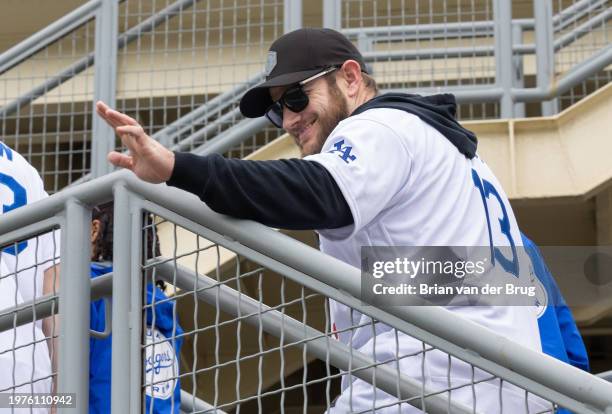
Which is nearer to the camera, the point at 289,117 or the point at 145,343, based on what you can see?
the point at 145,343

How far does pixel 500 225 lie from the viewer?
330 cm

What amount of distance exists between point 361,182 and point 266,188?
8.8 inches

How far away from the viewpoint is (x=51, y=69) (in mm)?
10133

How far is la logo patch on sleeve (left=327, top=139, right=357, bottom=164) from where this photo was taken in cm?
303

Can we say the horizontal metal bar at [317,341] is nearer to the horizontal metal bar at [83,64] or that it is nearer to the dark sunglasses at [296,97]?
the dark sunglasses at [296,97]

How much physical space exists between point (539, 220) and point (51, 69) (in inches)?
165

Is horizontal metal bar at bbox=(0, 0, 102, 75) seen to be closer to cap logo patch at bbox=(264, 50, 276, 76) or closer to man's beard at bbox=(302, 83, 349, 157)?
cap logo patch at bbox=(264, 50, 276, 76)

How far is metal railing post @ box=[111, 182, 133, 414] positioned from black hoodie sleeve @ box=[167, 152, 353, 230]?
28 cm

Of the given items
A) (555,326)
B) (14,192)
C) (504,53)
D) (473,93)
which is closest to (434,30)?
(504,53)

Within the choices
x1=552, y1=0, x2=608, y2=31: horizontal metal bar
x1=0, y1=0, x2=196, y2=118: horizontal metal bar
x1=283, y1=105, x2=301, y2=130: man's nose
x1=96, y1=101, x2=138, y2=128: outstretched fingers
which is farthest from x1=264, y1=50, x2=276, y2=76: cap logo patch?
x1=552, y1=0, x2=608, y2=31: horizontal metal bar

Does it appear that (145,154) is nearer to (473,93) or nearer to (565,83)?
(473,93)

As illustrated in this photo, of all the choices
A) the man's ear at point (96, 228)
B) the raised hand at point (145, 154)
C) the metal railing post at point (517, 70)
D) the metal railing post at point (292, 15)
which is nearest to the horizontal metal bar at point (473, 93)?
the metal railing post at point (517, 70)

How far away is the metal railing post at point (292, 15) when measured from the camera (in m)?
7.12

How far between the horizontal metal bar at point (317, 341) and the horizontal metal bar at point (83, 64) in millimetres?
4233
